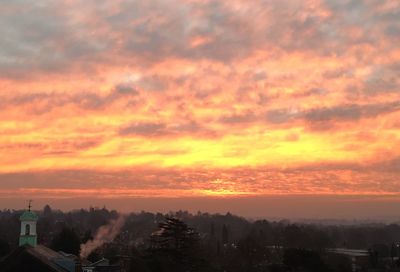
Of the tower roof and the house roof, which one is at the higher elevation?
the tower roof

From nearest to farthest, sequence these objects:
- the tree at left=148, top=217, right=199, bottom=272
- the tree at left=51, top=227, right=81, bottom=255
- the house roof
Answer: the house roof < the tree at left=148, top=217, right=199, bottom=272 < the tree at left=51, top=227, right=81, bottom=255

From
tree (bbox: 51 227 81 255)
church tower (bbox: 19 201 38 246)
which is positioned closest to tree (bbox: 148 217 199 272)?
church tower (bbox: 19 201 38 246)

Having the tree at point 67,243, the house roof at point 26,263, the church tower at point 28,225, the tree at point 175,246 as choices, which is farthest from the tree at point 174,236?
the tree at point 67,243

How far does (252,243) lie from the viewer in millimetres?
73688

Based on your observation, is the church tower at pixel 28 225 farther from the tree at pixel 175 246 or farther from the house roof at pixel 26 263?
the house roof at pixel 26 263

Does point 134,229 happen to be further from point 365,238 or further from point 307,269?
point 307,269

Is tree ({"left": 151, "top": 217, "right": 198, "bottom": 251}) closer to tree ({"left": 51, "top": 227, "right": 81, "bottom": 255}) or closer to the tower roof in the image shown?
the tower roof

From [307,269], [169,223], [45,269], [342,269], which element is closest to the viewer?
[45,269]

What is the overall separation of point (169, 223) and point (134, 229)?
352ft

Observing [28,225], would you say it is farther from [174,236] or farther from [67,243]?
[67,243]

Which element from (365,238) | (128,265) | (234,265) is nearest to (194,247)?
(128,265)

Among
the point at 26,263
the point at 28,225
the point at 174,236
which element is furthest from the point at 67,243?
the point at 26,263

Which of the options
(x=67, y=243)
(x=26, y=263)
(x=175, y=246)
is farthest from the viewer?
(x=67, y=243)

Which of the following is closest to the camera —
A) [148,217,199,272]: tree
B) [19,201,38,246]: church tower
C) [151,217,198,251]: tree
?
[148,217,199,272]: tree
